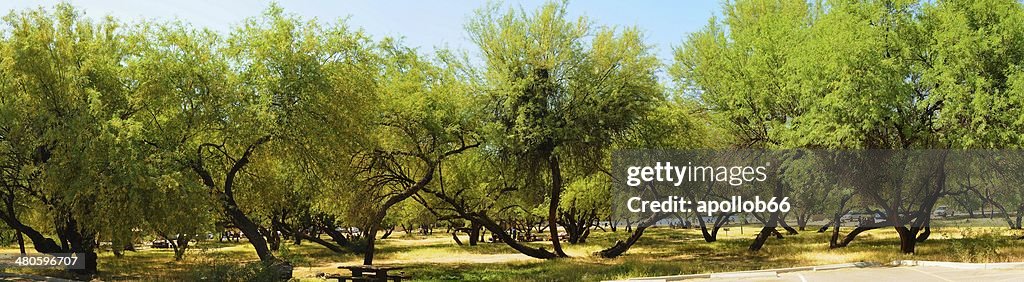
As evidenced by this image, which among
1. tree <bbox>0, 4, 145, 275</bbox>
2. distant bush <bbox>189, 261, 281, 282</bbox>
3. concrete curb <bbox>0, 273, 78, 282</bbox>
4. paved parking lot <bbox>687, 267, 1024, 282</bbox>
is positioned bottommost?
paved parking lot <bbox>687, 267, 1024, 282</bbox>

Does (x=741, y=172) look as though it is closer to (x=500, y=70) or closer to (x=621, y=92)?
(x=621, y=92)

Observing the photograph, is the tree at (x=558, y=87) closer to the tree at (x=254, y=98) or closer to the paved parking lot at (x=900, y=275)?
the tree at (x=254, y=98)

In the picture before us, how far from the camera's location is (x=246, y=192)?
1145 inches

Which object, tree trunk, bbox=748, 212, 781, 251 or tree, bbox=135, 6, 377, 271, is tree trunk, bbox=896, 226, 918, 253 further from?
tree, bbox=135, 6, 377, 271

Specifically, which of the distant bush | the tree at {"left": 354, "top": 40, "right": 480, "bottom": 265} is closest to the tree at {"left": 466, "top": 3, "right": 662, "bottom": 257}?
the tree at {"left": 354, "top": 40, "right": 480, "bottom": 265}

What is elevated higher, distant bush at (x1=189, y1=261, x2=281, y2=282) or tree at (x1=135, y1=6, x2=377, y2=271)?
tree at (x1=135, y1=6, x2=377, y2=271)

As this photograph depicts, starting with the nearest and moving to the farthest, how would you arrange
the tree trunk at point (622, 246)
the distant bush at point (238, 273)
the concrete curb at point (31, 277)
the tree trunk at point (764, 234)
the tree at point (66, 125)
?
1. the distant bush at point (238, 273)
2. the tree at point (66, 125)
3. the concrete curb at point (31, 277)
4. the tree trunk at point (622, 246)
5. the tree trunk at point (764, 234)

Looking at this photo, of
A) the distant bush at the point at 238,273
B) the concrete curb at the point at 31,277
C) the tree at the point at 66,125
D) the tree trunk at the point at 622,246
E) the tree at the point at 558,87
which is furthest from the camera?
the tree trunk at the point at 622,246

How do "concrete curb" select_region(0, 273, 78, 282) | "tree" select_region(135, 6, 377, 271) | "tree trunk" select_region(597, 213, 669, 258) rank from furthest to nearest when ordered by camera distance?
"tree trunk" select_region(597, 213, 669, 258) → "tree" select_region(135, 6, 377, 271) → "concrete curb" select_region(0, 273, 78, 282)

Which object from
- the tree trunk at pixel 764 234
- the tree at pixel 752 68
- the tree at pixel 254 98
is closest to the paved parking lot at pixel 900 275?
the tree at pixel 752 68

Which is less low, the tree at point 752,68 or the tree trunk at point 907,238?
the tree at point 752,68

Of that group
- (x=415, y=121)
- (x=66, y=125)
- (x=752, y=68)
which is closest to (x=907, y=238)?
(x=752, y=68)

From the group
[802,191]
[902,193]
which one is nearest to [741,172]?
[802,191]

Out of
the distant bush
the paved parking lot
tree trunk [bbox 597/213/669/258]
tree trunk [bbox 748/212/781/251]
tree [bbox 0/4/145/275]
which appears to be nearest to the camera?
the paved parking lot
